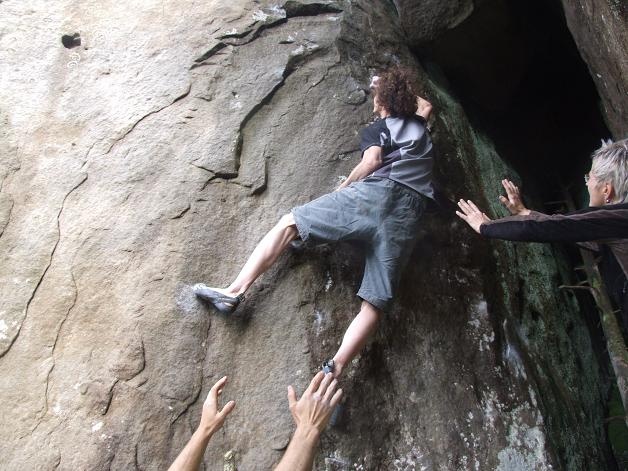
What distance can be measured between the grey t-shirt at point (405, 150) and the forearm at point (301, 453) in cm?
183

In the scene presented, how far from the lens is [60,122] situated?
4.64m

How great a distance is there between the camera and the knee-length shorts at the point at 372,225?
365 cm

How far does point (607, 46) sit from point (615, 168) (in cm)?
187

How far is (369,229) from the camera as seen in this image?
144 inches

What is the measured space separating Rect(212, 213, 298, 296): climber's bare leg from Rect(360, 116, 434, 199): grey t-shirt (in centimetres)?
75

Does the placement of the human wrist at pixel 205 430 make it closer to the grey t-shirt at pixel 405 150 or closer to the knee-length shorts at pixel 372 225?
the knee-length shorts at pixel 372 225

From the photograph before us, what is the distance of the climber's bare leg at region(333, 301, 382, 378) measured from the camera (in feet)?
11.3

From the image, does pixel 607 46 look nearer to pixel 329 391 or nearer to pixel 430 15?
pixel 430 15

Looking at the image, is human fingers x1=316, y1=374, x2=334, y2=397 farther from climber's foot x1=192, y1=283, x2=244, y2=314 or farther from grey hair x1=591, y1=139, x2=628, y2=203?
grey hair x1=591, y1=139, x2=628, y2=203

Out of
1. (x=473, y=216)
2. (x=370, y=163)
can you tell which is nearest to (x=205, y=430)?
A: (x=370, y=163)

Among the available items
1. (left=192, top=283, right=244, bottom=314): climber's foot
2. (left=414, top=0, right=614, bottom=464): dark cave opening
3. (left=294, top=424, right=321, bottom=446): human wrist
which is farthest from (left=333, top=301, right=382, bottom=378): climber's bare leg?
(left=414, top=0, right=614, bottom=464): dark cave opening

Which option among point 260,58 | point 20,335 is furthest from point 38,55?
point 20,335

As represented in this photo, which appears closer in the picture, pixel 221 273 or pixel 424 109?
pixel 221 273

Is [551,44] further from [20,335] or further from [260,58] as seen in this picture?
[20,335]
